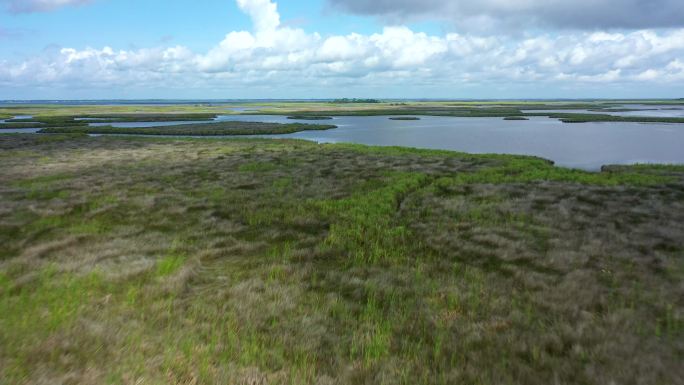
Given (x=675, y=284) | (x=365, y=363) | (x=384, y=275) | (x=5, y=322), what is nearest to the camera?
(x=365, y=363)

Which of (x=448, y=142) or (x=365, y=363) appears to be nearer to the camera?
(x=365, y=363)

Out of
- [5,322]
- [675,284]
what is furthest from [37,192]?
[675,284]

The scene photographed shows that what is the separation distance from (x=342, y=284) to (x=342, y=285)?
0.07 meters

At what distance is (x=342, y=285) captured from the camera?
11180 millimetres

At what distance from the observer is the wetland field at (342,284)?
7094 millimetres

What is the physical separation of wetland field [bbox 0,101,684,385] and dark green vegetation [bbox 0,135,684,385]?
6 centimetres

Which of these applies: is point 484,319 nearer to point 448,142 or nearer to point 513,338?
point 513,338

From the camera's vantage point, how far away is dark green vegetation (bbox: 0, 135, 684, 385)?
7098 millimetres

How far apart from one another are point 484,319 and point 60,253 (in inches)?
501

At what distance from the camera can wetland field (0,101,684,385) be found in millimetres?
7094

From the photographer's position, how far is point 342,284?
11.2 m

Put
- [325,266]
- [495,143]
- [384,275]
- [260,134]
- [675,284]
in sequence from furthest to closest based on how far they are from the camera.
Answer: [260,134], [495,143], [325,266], [384,275], [675,284]

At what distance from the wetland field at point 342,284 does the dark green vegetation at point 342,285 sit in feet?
0.19

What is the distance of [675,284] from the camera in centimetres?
1092
